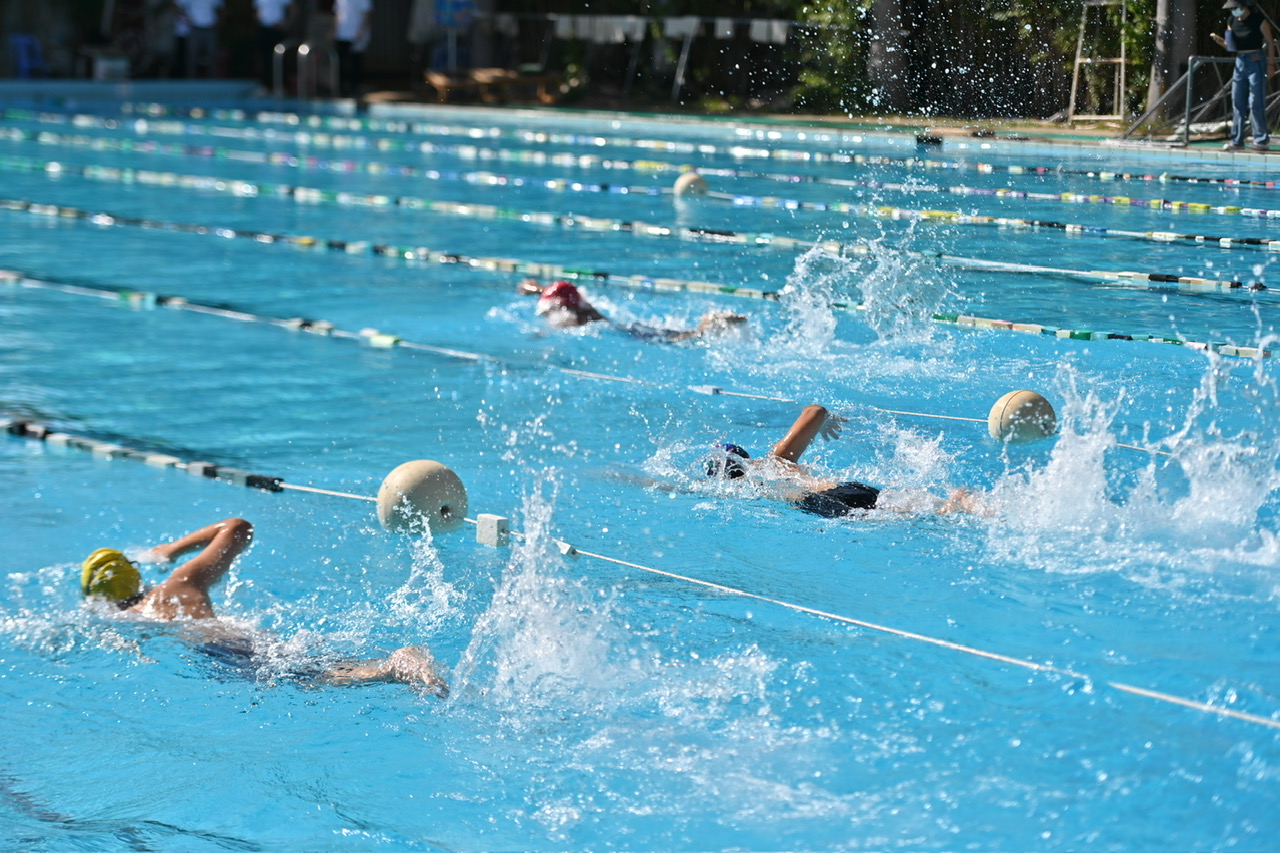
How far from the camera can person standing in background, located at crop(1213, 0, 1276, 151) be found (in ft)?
35.5

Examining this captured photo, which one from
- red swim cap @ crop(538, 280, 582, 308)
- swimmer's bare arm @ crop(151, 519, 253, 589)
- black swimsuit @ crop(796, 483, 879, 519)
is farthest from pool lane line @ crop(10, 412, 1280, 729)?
red swim cap @ crop(538, 280, 582, 308)

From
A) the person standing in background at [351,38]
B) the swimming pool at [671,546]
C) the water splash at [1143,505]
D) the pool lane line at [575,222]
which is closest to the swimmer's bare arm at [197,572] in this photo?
the swimming pool at [671,546]

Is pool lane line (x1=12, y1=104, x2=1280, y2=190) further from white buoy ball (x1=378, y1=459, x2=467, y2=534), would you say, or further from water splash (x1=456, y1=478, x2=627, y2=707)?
water splash (x1=456, y1=478, x2=627, y2=707)

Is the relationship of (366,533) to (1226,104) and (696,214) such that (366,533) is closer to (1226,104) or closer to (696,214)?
(696,214)

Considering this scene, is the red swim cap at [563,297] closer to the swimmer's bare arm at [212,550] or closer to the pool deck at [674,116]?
the swimmer's bare arm at [212,550]

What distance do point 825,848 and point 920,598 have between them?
4.60ft

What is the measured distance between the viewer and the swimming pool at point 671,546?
3574 mm

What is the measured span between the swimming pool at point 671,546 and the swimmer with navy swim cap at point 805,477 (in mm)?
82

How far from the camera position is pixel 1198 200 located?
11.0 m

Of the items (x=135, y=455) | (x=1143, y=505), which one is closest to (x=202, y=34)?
(x=135, y=455)

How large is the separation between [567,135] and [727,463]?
45.8ft

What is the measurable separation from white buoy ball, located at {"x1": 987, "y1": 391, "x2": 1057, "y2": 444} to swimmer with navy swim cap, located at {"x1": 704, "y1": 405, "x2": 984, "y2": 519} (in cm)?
63

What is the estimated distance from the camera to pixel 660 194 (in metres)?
13.5

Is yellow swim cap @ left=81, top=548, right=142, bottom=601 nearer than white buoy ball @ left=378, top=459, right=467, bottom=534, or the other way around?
yellow swim cap @ left=81, top=548, right=142, bottom=601
